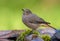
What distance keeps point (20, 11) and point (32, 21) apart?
186cm

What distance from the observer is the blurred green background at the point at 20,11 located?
6.42 meters

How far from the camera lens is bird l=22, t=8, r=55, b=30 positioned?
4.99 m

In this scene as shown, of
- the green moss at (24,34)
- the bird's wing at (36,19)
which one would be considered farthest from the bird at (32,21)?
the green moss at (24,34)

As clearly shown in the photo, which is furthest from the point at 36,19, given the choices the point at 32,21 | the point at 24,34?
the point at 24,34

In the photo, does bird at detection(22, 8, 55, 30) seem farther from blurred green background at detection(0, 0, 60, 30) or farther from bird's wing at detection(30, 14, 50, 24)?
blurred green background at detection(0, 0, 60, 30)

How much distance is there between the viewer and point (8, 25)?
6367 millimetres

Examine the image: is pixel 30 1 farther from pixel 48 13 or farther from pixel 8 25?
pixel 8 25

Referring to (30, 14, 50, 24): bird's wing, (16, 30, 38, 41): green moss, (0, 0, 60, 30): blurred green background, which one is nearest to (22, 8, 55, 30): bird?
(30, 14, 50, 24): bird's wing

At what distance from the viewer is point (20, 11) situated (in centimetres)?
699

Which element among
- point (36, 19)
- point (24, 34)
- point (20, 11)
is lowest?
point (24, 34)

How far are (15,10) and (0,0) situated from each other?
727 mm

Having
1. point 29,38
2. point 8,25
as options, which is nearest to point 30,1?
point 8,25

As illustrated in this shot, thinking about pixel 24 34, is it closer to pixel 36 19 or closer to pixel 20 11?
pixel 36 19

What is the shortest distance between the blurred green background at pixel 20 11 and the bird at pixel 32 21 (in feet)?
3.10
